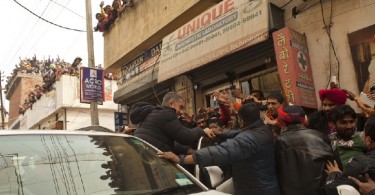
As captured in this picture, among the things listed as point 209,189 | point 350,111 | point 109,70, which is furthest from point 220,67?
point 109,70

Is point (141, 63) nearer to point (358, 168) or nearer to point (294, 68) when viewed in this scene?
point (294, 68)

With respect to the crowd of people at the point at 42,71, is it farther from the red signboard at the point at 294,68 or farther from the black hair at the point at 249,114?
the black hair at the point at 249,114

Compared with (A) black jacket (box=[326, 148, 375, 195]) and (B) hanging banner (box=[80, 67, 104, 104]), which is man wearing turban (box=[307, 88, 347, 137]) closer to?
(A) black jacket (box=[326, 148, 375, 195])

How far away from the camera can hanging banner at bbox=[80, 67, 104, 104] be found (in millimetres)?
10406

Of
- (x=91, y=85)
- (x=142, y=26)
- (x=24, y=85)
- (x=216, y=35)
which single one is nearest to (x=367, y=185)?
(x=216, y=35)

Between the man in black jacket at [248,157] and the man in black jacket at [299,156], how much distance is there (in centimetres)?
9

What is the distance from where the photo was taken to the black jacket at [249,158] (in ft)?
8.30

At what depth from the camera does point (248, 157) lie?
8.52 feet

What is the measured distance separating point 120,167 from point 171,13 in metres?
7.75

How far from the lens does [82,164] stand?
7.70 ft

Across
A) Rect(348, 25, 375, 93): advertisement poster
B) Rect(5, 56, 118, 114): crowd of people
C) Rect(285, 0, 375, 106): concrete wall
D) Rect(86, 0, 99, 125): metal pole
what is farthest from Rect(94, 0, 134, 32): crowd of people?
Rect(348, 25, 375, 93): advertisement poster

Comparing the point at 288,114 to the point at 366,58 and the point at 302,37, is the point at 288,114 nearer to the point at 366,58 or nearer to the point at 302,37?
the point at 366,58

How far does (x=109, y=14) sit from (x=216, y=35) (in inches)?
289

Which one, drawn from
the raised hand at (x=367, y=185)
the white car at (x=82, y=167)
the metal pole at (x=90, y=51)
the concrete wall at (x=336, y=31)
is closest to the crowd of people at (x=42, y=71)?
the metal pole at (x=90, y=51)
